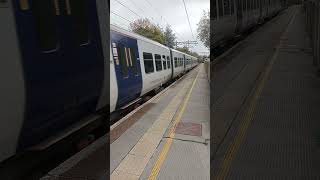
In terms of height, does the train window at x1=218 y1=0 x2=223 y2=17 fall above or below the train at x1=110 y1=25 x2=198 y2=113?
above

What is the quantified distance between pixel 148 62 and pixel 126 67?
3720mm

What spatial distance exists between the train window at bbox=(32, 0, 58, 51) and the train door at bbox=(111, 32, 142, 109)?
3168 mm

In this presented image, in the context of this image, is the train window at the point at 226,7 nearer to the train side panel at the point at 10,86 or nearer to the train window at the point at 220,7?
the train window at the point at 220,7

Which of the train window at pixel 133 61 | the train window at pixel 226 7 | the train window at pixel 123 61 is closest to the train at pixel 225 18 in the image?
the train window at pixel 226 7

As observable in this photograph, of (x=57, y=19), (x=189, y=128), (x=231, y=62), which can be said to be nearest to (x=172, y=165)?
(x=189, y=128)

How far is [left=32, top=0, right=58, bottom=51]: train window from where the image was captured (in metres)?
5.45

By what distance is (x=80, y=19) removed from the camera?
22.8 ft

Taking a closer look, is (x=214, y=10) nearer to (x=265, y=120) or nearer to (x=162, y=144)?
(x=265, y=120)

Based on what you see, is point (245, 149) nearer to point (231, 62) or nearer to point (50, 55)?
→ point (50, 55)

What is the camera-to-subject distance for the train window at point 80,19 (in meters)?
6.73

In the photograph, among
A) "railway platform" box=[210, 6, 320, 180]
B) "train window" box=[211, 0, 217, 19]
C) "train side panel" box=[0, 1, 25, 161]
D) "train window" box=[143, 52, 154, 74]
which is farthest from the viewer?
"train window" box=[211, 0, 217, 19]

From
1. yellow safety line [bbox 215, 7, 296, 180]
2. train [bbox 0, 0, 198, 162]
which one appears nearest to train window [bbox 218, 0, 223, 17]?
yellow safety line [bbox 215, 7, 296, 180]

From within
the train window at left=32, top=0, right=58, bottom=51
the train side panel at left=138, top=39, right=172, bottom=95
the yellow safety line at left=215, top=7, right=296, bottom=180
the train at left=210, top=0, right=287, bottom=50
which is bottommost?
the yellow safety line at left=215, top=7, right=296, bottom=180

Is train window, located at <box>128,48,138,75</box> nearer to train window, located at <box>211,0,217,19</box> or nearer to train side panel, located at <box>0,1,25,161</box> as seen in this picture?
→ train window, located at <box>211,0,217,19</box>
